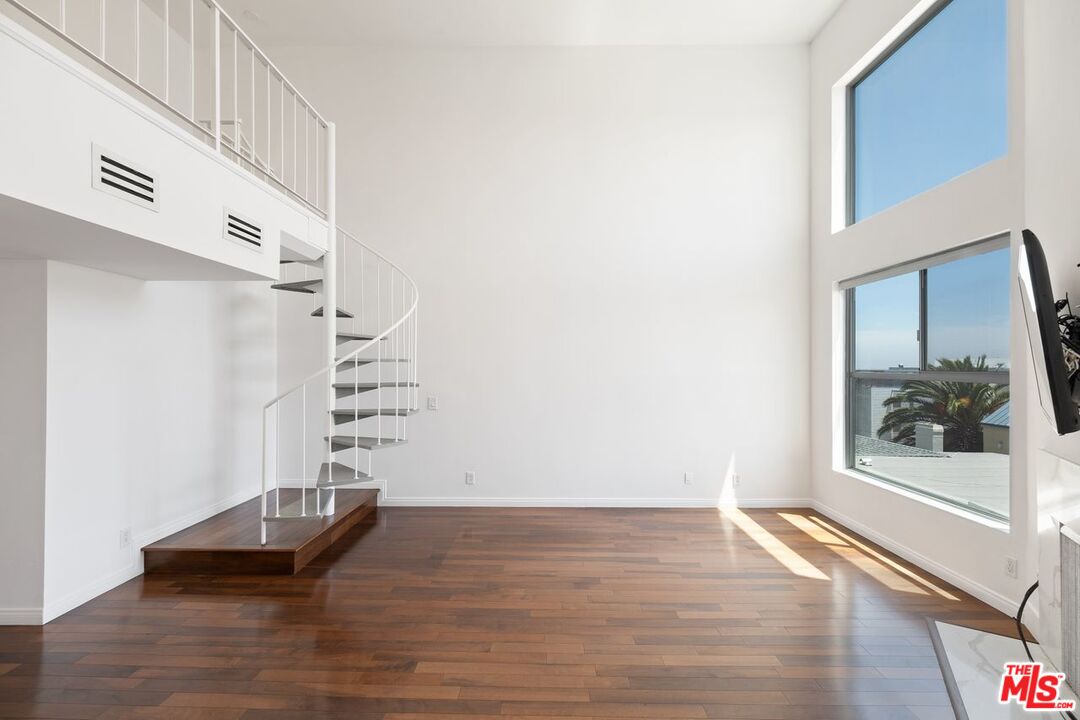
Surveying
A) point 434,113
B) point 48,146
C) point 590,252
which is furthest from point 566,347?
point 48,146

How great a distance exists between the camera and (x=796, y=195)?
5.57 metres

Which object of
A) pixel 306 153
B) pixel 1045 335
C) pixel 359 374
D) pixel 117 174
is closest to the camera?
pixel 1045 335

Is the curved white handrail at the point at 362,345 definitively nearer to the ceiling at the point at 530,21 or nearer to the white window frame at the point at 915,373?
the ceiling at the point at 530,21

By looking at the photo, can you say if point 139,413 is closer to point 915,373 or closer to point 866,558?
point 866,558

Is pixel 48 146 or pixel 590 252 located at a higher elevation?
pixel 590 252

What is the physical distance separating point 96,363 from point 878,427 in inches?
219

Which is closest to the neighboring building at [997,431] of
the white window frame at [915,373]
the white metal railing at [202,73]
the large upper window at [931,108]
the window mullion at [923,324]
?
the white window frame at [915,373]

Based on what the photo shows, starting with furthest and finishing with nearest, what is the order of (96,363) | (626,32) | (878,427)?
(626,32)
(878,427)
(96,363)

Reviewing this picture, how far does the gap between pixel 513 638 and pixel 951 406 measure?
3179mm

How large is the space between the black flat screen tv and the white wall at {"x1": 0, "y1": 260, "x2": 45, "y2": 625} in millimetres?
4435

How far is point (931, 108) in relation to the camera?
13.2 ft

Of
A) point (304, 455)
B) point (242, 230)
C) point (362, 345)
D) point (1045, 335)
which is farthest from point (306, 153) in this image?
point (1045, 335)

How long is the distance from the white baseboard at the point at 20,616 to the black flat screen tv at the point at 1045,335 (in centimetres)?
465

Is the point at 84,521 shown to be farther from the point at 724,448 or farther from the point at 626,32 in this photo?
the point at 626,32
